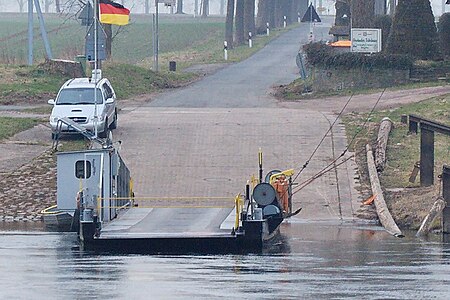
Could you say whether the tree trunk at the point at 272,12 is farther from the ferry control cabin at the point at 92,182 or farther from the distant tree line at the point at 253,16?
the ferry control cabin at the point at 92,182

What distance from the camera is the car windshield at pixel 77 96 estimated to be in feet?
110

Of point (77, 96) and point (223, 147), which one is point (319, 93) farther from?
point (223, 147)

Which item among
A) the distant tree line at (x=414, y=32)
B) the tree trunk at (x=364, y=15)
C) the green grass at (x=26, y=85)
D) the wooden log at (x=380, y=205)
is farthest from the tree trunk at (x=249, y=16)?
the wooden log at (x=380, y=205)

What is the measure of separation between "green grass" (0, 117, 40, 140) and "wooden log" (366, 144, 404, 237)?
406 inches

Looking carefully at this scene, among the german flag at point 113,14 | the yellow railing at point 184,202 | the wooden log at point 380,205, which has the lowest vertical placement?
the yellow railing at point 184,202

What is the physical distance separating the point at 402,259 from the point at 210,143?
13.7 meters

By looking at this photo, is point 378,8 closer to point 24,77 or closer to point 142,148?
point 24,77

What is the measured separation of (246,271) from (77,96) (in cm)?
1739

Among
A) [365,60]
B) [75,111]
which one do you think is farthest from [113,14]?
[365,60]

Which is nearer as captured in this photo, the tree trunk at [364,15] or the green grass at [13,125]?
the green grass at [13,125]

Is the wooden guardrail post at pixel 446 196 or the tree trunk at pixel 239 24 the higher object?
the tree trunk at pixel 239 24

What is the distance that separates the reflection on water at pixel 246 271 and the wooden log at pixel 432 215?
571 mm

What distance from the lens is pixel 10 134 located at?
33.5 m

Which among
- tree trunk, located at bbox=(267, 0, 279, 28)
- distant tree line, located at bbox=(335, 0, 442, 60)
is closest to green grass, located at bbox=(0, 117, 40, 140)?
distant tree line, located at bbox=(335, 0, 442, 60)
